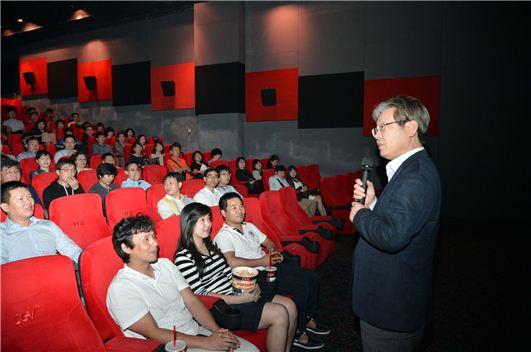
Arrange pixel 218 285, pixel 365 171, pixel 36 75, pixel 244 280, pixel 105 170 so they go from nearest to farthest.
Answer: pixel 365 171 → pixel 244 280 → pixel 218 285 → pixel 105 170 → pixel 36 75

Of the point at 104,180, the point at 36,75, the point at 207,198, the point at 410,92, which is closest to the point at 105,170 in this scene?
the point at 104,180

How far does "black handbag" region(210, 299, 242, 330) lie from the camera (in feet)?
5.58

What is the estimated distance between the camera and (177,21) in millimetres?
10609

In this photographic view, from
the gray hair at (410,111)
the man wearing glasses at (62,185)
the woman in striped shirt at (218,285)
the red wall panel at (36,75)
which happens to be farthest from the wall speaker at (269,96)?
the red wall panel at (36,75)

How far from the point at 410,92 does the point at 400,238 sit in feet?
23.6

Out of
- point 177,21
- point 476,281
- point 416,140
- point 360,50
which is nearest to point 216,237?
point 416,140

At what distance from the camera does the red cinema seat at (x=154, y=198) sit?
11.5 ft

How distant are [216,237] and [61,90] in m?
13.9

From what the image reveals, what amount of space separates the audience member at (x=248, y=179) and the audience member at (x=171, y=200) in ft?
9.44

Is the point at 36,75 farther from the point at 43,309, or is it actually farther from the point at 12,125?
the point at 43,309

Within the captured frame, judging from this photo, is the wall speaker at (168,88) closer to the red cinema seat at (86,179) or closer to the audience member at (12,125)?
the audience member at (12,125)

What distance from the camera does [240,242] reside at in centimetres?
265

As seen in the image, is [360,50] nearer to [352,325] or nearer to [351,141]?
[351,141]

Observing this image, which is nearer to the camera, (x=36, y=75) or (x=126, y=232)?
(x=126, y=232)
